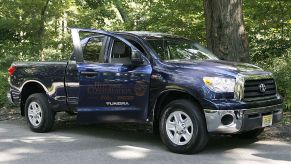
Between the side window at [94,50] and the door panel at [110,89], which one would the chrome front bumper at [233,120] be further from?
the side window at [94,50]

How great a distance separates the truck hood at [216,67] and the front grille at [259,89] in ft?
0.51

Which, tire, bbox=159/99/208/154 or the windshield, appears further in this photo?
Result: the windshield

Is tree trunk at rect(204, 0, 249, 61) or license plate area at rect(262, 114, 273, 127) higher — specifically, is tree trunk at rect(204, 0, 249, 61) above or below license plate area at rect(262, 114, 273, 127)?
above

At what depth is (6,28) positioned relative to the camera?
65.8 ft

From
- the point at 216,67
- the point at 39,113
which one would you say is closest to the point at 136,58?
the point at 216,67

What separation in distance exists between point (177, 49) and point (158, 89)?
41.0 inches

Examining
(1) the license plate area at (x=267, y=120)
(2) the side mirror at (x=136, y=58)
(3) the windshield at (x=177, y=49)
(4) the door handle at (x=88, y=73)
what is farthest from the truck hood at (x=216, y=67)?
(4) the door handle at (x=88, y=73)

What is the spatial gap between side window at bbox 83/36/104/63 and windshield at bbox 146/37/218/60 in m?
0.84

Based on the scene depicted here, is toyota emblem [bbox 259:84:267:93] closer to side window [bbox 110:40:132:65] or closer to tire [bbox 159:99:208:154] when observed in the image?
tire [bbox 159:99:208:154]

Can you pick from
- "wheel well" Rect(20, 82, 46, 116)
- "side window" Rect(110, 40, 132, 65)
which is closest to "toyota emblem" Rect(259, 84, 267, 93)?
"side window" Rect(110, 40, 132, 65)

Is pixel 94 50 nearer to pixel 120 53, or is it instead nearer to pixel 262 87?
pixel 120 53

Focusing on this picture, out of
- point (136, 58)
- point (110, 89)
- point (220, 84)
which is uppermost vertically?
point (136, 58)

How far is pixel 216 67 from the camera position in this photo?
22.2 feet

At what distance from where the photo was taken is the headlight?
21.2ft
